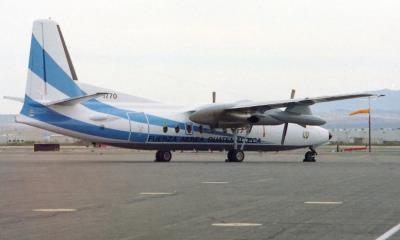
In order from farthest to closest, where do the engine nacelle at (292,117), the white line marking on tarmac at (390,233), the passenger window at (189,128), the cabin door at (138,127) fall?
1. the passenger window at (189,128)
2. the engine nacelle at (292,117)
3. the cabin door at (138,127)
4. the white line marking on tarmac at (390,233)

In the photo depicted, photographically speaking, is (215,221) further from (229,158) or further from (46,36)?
(229,158)

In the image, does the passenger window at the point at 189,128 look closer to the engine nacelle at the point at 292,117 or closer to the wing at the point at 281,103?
the wing at the point at 281,103

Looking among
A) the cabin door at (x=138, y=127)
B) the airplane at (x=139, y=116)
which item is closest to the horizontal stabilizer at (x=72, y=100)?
the airplane at (x=139, y=116)

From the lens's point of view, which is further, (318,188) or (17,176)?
(17,176)

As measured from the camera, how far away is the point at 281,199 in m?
19.3

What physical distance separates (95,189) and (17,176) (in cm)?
796

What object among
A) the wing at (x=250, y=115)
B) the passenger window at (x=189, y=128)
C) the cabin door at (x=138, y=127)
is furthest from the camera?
the passenger window at (x=189, y=128)

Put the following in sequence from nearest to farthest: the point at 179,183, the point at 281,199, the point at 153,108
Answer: the point at 281,199 < the point at 179,183 < the point at 153,108

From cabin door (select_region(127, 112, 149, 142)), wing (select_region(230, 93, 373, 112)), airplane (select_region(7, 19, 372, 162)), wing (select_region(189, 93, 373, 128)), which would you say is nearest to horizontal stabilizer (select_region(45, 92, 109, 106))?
airplane (select_region(7, 19, 372, 162))

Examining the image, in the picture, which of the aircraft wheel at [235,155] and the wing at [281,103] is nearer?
the wing at [281,103]

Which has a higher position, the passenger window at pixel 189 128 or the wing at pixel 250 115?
the wing at pixel 250 115

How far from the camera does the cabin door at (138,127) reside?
43.7 metres

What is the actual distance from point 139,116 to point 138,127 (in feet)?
2.30

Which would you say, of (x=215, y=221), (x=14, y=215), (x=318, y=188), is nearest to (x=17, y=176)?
(x=318, y=188)
